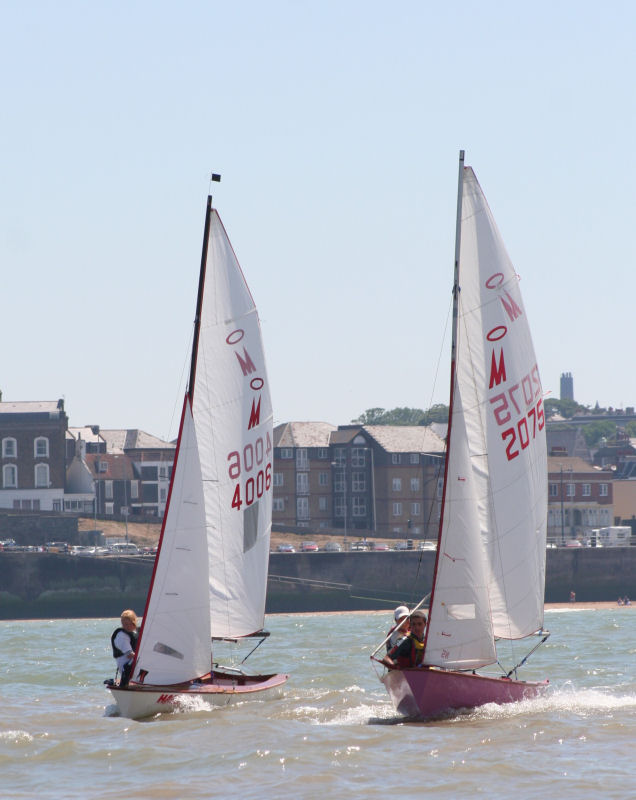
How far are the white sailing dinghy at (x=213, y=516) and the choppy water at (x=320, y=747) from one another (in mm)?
533

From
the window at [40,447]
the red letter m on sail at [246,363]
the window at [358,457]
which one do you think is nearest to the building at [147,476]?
the window at [40,447]

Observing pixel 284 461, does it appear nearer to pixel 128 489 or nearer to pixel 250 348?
pixel 128 489

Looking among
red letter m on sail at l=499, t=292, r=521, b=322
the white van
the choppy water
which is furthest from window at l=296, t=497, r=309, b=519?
red letter m on sail at l=499, t=292, r=521, b=322

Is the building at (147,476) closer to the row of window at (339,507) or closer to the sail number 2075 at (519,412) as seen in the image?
the row of window at (339,507)

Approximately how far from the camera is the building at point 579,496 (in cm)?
10600

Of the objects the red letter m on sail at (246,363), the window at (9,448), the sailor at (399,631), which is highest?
the window at (9,448)

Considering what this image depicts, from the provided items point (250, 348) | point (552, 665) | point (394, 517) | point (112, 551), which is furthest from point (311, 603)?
point (250, 348)

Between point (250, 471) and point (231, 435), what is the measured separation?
757 mm

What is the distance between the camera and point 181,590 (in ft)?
61.9

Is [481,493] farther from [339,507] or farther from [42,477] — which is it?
[339,507]

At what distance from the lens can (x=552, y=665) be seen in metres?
29.1

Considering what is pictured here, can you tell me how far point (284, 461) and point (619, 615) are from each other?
1948 inches

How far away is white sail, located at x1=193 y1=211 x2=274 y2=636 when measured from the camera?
778 inches

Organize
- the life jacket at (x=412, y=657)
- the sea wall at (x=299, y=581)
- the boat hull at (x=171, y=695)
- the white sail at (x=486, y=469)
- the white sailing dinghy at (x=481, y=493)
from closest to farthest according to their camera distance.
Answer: the white sailing dinghy at (x=481, y=493) < the white sail at (x=486, y=469) < the boat hull at (x=171, y=695) < the life jacket at (x=412, y=657) < the sea wall at (x=299, y=581)
